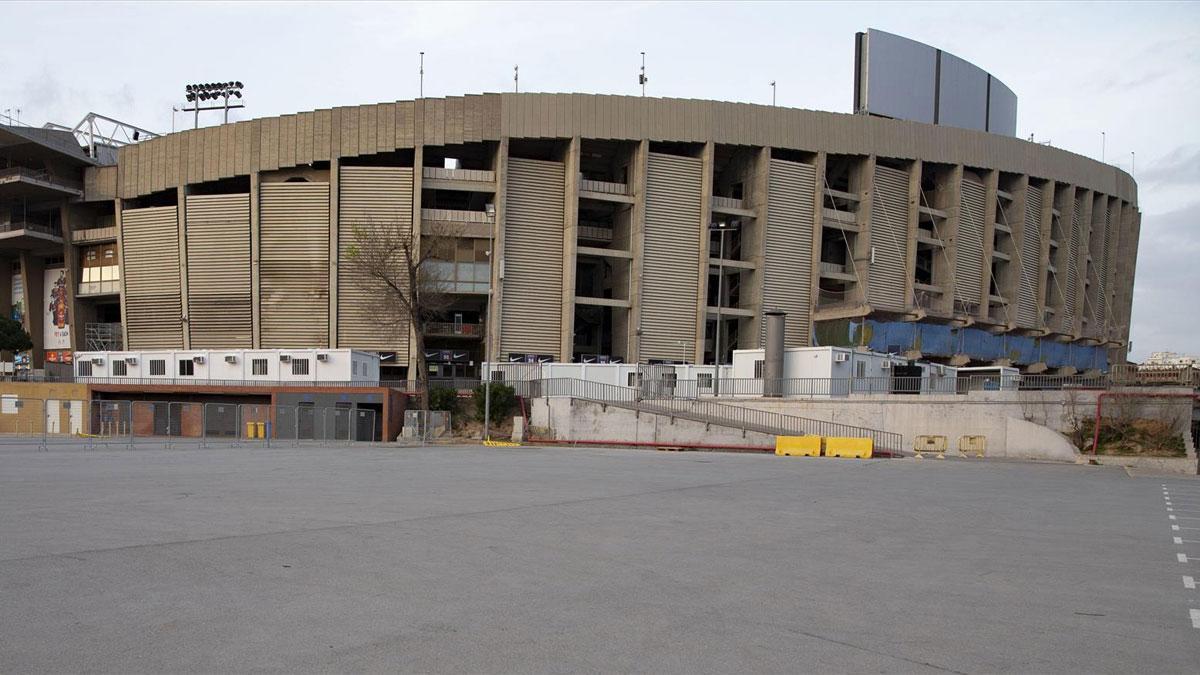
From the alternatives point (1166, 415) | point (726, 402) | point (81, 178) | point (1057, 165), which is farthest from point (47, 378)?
point (1057, 165)

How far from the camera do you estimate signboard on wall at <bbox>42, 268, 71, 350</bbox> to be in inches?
2820

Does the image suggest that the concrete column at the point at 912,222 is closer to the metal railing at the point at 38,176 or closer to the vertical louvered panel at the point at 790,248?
the vertical louvered panel at the point at 790,248

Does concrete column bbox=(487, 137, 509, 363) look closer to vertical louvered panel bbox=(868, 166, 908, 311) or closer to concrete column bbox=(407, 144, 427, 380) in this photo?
concrete column bbox=(407, 144, 427, 380)

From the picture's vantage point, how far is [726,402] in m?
42.6

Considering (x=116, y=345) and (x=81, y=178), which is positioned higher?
(x=81, y=178)

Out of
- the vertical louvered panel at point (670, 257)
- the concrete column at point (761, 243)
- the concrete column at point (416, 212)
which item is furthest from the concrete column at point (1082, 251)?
the concrete column at point (416, 212)

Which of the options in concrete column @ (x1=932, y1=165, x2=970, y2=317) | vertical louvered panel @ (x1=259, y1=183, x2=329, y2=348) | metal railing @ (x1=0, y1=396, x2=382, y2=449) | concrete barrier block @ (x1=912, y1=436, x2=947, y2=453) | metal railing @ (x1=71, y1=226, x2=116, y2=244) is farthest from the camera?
concrete column @ (x1=932, y1=165, x2=970, y2=317)

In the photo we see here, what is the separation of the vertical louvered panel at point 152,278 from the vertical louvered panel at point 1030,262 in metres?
68.8

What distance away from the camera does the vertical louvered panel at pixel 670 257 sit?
6131 cm

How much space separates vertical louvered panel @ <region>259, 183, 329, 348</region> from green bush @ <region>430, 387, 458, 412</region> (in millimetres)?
15254

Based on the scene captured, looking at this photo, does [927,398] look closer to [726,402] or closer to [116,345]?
[726,402]

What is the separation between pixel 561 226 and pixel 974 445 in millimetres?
34672

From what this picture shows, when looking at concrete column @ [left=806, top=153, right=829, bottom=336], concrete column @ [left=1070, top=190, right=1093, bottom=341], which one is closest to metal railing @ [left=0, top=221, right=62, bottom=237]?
concrete column @ [left=806, top=153, right=829, bottom=336]

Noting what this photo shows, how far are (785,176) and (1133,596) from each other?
5848 centimetres
